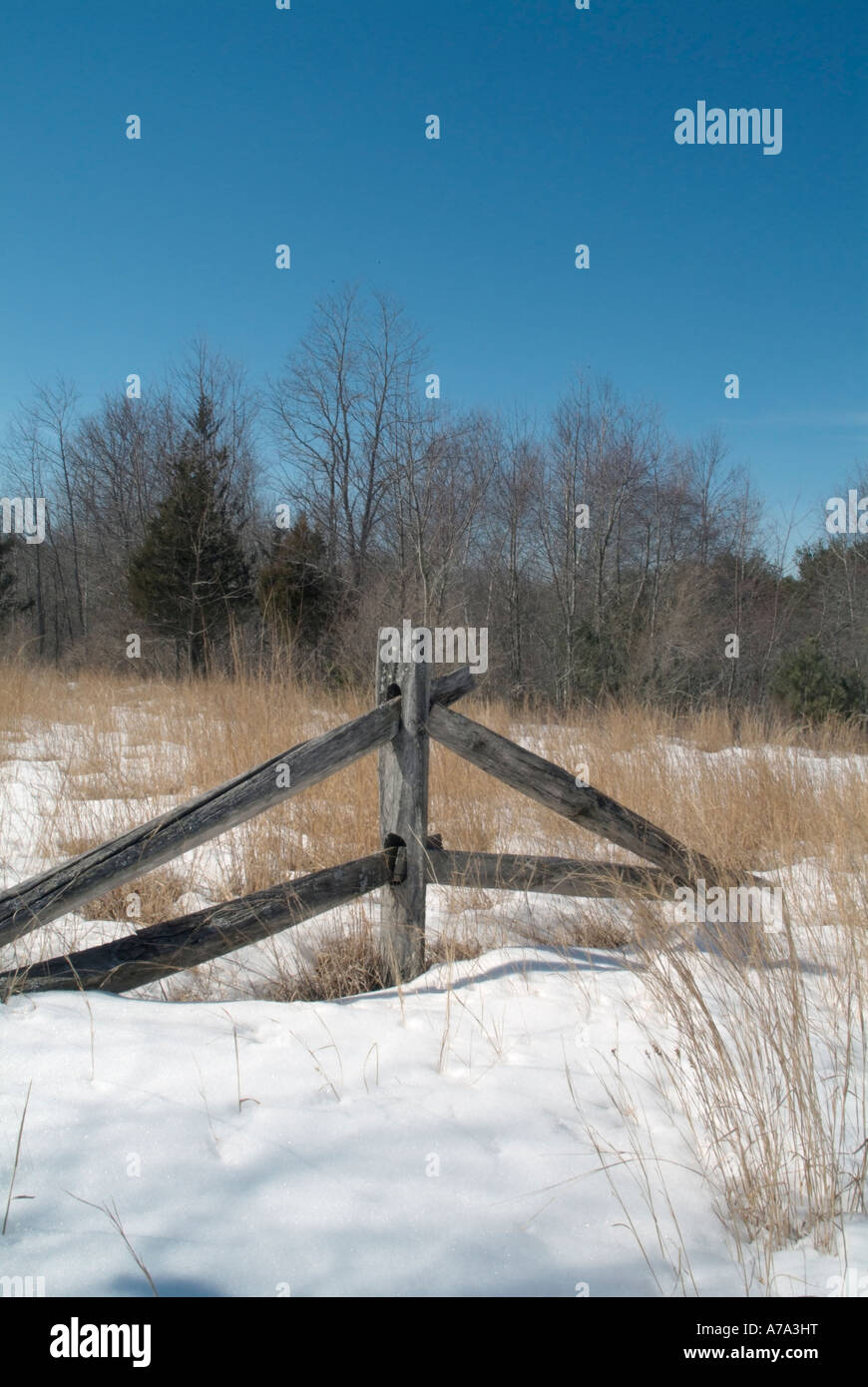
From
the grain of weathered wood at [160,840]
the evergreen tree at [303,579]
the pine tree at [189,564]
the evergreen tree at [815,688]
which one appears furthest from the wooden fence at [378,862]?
the pine tree at [189,564]

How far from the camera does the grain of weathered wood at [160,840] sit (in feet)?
9.20

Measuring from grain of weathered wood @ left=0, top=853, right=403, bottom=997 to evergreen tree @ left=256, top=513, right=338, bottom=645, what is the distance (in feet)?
55.6

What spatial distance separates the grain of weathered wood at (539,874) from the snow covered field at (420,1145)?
657 mm

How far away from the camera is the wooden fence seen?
2.87 meters

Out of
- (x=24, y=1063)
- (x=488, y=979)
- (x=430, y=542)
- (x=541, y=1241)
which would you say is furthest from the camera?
(x=430, y=542)

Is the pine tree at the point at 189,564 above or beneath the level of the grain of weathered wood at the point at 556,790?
above

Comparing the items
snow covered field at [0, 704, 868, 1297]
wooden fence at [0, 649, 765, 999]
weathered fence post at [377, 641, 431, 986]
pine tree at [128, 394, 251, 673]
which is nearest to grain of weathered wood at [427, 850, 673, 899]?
wooden fence at [0, 649, 765, 999]

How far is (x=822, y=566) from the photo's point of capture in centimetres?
2848

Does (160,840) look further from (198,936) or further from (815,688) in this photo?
(815,688)

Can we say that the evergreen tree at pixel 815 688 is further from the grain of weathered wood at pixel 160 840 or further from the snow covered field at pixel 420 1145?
the grain of weathered wood at pixel 160 840

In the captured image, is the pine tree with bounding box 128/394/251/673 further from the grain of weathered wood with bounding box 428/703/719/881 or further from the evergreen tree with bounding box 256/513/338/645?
the grain of weathered wood with bounding box 428/703/719/881
